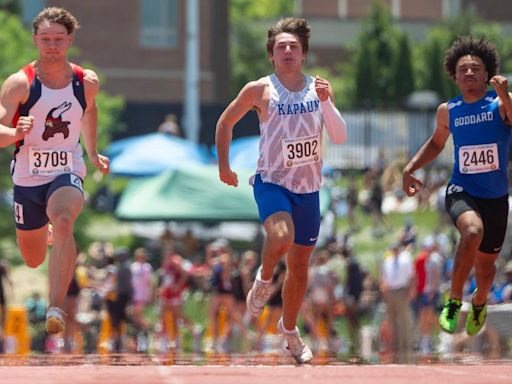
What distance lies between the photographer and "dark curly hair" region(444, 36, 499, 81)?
12.2 metres

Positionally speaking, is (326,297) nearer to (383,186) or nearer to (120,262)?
(120,262)

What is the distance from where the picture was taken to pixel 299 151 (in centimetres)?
1144

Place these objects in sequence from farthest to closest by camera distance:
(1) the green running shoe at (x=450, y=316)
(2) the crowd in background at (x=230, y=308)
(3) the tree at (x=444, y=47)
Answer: (3) the tree at (x=444, y=47), (2) the crowd in background at (x=230, y=308), (1) the green running shoe at (x=450, y=316)

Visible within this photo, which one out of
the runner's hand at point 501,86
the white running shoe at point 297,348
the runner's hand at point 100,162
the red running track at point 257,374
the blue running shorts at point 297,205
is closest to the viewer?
the red running track at point 257,374

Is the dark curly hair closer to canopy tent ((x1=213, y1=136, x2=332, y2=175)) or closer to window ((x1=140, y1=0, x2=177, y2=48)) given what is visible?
canopy tent ((x1=213, y1=136, x2=332, y2=175))

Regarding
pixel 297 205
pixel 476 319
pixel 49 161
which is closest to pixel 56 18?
pixel 49 161

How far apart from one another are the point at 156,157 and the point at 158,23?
1124 inches

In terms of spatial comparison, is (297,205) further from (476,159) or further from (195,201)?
(195,201)

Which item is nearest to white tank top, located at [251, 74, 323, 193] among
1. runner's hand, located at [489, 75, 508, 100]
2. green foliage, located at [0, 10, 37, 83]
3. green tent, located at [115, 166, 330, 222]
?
runner's hand, located at [489, 75, 508, 100]

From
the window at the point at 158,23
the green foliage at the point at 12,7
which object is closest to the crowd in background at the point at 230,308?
the green foliage at the point at 12,7

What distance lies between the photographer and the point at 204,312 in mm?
28219

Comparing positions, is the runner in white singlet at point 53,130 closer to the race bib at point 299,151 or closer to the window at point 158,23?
the race bib at point 299,151

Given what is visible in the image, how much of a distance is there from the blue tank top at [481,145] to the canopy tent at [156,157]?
60.8 feet

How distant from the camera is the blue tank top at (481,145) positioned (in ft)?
39.3
